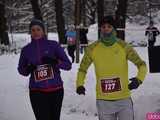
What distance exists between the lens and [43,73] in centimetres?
659

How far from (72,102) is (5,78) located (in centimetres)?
290

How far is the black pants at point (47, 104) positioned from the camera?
261 inches

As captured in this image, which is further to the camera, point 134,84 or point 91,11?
point 91,11

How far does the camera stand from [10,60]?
57.5 feet

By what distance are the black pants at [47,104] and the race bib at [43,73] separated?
0.18 metres

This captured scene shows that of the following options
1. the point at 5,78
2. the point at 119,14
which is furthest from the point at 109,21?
the point at 119,14

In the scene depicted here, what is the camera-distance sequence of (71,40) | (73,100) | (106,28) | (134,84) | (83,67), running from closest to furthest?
(134,84) < (106,28) < (83,67) < (73,100) < (71,40)

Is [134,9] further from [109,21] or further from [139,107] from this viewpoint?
[109,21]

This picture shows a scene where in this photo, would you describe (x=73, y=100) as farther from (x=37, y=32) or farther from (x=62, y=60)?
(x=37, y=32)

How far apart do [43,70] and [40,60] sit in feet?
0.44

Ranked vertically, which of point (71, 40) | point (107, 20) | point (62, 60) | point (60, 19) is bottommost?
point (71, 40)

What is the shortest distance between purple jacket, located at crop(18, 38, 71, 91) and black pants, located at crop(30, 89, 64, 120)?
0.23 feet

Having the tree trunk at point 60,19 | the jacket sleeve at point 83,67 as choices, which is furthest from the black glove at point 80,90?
the tree trunk at point 60,19

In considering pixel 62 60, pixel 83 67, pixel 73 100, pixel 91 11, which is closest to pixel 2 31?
pixel 73 100
